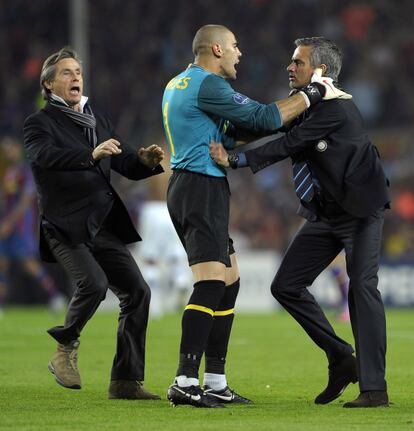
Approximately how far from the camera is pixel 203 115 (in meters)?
7.81

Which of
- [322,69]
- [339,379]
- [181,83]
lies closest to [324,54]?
[322,69]

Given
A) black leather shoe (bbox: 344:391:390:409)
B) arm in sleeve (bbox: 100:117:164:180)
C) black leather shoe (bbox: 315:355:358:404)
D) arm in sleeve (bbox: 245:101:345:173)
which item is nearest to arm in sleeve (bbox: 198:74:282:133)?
arm in sleeve (bbox: 245:101:345:173)

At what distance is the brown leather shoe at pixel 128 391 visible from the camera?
839 cm

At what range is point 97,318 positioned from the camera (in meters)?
→ 18.5

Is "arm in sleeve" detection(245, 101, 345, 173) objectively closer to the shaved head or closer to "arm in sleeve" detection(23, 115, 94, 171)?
the shaved head

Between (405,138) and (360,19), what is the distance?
6.18 metres

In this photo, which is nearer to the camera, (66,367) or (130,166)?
(66,367)

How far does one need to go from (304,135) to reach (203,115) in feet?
2.07

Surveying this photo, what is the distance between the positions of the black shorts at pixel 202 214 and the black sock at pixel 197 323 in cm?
17

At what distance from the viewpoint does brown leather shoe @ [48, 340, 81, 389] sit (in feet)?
27.5

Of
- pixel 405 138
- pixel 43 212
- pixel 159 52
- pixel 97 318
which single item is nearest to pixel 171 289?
pixel 97 318

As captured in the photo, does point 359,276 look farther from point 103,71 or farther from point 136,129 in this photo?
point 103,71

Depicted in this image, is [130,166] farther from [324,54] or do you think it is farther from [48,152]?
[324,54]

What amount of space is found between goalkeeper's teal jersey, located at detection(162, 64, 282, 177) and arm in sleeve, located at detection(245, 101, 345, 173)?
0.44 feet
